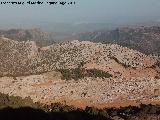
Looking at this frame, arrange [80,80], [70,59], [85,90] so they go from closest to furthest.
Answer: [85,90] → [80,80] → [70,59]

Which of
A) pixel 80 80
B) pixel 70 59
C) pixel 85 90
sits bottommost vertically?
pixel 85 90

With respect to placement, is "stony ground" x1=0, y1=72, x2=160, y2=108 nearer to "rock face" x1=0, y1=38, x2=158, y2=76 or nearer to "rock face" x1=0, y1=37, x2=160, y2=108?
"rock face" x1=0, y1=37, x2=160, y2=108

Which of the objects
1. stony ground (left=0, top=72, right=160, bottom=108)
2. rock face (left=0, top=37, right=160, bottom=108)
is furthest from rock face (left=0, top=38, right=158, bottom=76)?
stony ground (left=0, top=72, right=160, bottom=108)

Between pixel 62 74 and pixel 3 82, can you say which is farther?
pixel 62 74

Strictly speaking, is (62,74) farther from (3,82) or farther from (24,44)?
(24,44)

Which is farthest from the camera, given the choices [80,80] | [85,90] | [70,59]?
[70,59]

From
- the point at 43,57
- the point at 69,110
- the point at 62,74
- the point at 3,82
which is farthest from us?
the point at 43,57

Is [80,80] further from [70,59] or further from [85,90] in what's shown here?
[70,59]

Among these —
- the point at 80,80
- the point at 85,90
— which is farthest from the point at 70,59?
the point at 85,90

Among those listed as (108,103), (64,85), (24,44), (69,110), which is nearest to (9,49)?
(24,44)
